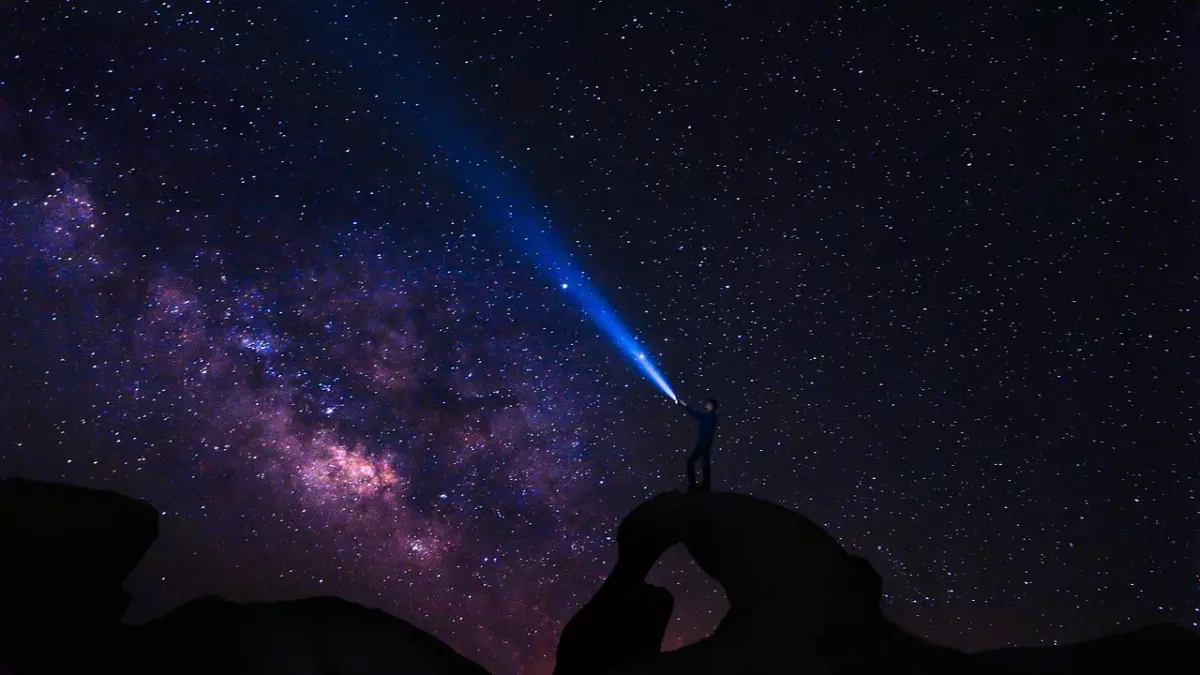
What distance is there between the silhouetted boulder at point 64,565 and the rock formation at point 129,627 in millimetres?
14

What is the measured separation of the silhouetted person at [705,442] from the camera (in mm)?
11305

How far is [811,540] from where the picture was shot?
9.78m

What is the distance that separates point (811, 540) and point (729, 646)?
1.87 meters

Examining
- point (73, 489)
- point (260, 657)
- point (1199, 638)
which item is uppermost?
point (73, 489)

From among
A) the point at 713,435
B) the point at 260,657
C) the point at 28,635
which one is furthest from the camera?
the point at 713,435

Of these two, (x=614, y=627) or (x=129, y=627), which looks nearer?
(x=129, y=627)

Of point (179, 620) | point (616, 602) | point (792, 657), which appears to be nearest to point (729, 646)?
point (792, 657)

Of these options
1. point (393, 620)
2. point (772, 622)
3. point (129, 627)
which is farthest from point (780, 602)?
point (129, 627)

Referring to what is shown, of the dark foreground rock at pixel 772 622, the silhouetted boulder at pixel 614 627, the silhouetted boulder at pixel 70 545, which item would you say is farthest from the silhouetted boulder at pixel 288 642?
the dark foreground rock at pixel 772 622

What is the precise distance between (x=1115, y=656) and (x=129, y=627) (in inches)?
600

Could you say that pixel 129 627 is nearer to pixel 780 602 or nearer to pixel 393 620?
pixel 393 620

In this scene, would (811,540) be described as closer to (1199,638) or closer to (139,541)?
(1199,638)

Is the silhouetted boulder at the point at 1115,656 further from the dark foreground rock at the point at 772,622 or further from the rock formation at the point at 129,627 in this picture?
the rock formation at the point at 129,627

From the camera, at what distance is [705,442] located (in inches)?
448
